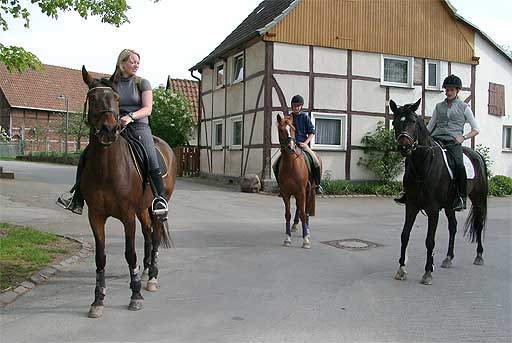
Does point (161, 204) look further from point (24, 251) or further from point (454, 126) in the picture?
point (454, 126)

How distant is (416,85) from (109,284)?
18.1 m

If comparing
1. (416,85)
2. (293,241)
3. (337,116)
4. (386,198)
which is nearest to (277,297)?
(293,241)

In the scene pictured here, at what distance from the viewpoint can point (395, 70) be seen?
2105cm

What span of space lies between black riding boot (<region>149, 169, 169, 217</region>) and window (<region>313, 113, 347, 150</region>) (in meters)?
14.4

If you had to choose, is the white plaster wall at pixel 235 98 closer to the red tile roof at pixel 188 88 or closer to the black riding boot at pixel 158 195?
the red tile roof at pixel 188 88

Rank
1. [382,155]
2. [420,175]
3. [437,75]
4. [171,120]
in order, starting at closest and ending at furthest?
[420,175] < [382,155] < [437,75] < [171,120]

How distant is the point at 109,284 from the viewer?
6.00 metres

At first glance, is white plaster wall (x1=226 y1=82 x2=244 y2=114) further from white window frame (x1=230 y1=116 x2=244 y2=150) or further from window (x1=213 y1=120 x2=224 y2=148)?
window (x1=213 y1=120 x2=224 y2=148)

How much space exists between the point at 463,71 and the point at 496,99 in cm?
267

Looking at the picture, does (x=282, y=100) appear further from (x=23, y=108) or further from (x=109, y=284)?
(x=23, y=108)

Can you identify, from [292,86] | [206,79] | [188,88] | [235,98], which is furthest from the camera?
[188,88]

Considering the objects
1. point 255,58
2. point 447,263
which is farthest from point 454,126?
point 255,58

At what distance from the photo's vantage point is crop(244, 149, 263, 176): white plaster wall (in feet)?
62.5

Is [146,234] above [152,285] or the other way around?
above
